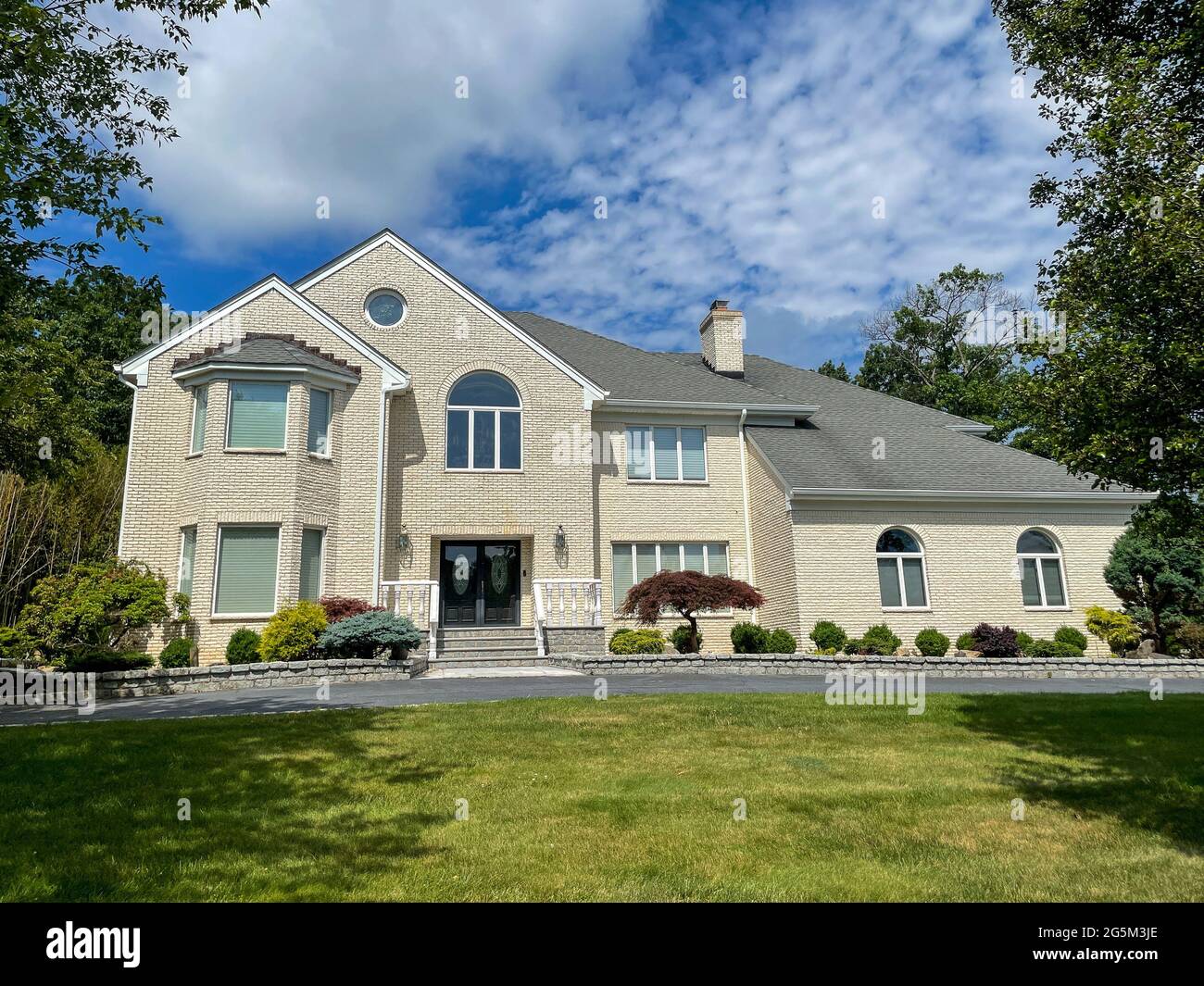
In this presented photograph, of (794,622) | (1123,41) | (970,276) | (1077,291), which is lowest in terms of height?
(794,622)

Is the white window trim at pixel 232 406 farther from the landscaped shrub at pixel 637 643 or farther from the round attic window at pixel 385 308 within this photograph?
the landscaped shrub at pixel 637 643

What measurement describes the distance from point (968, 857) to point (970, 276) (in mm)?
42976

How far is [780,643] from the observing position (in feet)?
58.0

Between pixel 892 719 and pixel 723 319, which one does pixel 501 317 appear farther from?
pixel 892 719

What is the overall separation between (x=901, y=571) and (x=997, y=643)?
2.69 metres

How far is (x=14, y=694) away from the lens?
464 inches

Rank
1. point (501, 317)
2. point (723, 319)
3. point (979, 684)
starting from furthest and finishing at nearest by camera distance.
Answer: point (723, 319) → point (501, 317) → point (979, 684)

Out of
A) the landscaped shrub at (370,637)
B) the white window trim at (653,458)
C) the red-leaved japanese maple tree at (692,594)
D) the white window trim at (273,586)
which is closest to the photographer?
the landscaped shrub at (370,637)

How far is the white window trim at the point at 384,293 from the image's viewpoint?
2002 cm

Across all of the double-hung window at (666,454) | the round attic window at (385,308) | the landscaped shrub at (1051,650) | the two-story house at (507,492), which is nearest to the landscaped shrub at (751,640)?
the two-story house at (507,492)

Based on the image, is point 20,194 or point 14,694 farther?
point 14,694

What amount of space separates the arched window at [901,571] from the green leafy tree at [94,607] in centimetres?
1616

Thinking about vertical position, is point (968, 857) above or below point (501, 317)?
below
